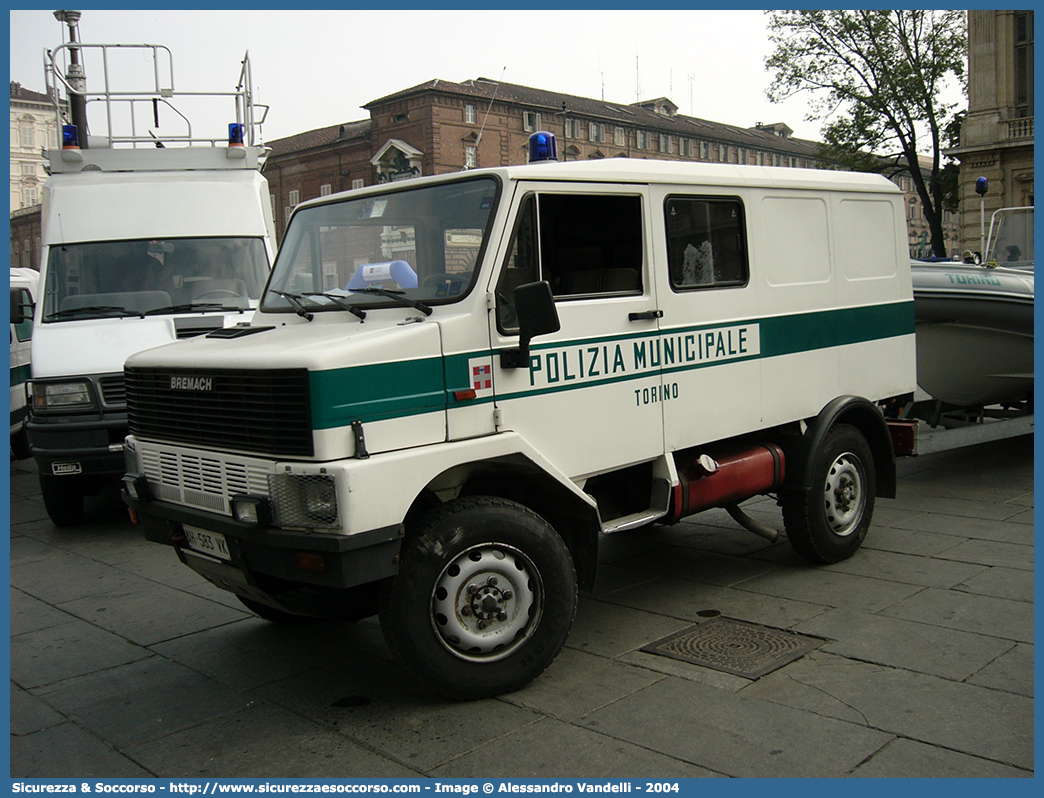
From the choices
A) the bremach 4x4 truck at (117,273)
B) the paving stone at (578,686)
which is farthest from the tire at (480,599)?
the bremach 4x4 truck at (117,273)

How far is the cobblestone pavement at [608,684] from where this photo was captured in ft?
13.3

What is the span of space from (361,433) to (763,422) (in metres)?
2.97

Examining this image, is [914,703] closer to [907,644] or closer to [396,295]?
[907,644]

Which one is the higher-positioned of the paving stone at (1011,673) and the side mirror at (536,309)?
the side mirror at (536,309)

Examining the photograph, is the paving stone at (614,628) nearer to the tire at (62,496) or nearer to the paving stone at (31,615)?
the paving stone at (31,615)

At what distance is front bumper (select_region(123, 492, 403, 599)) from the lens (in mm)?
4168

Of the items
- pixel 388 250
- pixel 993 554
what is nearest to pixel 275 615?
pixel 388 250

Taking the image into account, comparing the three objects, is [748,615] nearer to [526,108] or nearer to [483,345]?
[483,345]

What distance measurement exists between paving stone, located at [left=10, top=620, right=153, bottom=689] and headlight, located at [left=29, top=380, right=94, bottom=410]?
2.67m

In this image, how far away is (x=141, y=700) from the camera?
489 centimetres

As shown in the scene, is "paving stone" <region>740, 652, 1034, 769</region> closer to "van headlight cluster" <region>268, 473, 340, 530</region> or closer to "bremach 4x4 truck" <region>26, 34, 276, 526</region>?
"van headlight cluster" <region>268, 473, 340, 530</region>

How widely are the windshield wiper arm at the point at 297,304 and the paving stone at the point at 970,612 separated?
11.9 feet

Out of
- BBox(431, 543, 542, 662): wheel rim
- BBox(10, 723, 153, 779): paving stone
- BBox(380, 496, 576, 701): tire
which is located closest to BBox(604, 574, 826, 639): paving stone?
BBox(380, 496, 576, 701): tire

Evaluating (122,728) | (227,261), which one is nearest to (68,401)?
(227,261)
